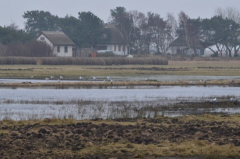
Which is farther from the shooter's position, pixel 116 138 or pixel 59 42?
pixel 59 42

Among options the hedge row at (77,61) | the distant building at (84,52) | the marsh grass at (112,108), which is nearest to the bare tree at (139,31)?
the distant building at (84,52)

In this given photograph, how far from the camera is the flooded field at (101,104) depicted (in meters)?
28.2

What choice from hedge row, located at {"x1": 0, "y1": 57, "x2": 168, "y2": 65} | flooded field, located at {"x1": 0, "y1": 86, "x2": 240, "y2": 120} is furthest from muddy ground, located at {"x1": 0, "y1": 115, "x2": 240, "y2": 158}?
hedge row, located at {"x1": 0, "y1": 57, "x2": 168, "y2": 65}

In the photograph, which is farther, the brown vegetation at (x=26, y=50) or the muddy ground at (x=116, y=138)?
the brown vegetation at (x=26, y=50)

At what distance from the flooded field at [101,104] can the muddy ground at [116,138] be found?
3.53m

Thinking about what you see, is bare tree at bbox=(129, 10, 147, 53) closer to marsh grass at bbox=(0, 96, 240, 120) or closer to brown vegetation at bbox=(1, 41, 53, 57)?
brown vegetation at bbox=(1, 41, 53, 57)

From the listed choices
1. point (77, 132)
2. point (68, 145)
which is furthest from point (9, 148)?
point (77, 132)

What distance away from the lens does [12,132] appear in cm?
2067

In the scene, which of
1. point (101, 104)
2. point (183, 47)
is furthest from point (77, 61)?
point (183, 47)

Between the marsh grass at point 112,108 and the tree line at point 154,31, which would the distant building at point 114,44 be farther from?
the marsh grass at point 112,108

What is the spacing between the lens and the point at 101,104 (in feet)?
109

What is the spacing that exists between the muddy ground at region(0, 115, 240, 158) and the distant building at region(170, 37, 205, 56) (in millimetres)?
104637

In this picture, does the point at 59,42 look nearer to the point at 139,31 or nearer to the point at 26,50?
the point at 26,50

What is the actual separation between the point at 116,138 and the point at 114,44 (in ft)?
347
